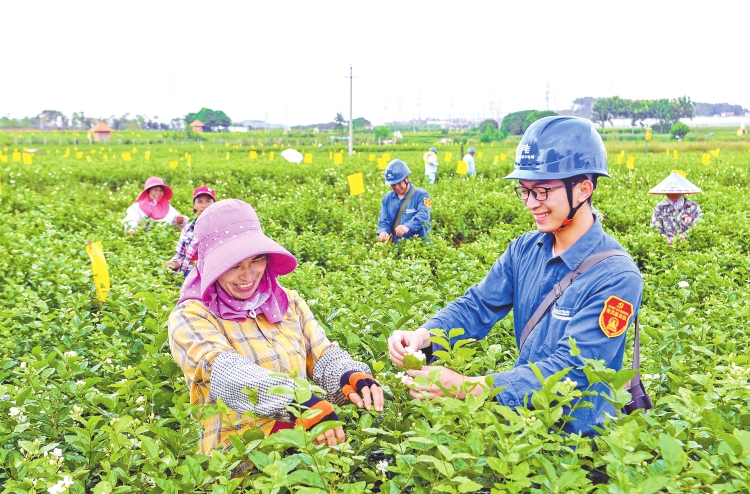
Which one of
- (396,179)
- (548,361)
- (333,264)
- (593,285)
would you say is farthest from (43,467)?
(396,179)

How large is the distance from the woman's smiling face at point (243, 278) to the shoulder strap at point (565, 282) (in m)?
0.97

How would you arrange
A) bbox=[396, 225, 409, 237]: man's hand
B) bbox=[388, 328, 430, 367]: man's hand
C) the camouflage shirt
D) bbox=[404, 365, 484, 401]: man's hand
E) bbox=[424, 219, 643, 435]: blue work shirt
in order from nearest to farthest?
bbox=[404, 365, 484, 401]: man's hand, bbox=[424, 219, 643, 435]: blue work shirt, bbox=[388, 328, 430, 367]: man's hand, bbox=[396, 225, 409, 237]: man's hand, the camouflage shirt

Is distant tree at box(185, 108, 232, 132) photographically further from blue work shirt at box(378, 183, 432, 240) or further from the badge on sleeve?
the badge on sleeve

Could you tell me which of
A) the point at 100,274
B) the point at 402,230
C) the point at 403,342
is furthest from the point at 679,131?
the point at 403,342

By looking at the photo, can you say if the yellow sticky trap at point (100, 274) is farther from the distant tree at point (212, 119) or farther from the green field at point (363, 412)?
the distant tree at point (212, 119)

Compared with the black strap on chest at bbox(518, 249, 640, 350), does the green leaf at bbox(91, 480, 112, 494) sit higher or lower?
lower

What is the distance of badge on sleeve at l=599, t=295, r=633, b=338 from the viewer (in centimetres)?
199

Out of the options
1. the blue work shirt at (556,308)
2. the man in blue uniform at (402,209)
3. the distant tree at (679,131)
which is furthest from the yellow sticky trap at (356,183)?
the distant tree at (679,131)

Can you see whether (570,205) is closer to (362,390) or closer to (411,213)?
(362,390)

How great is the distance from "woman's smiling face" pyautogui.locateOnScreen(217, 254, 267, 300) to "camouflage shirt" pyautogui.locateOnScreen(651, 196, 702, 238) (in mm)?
6173

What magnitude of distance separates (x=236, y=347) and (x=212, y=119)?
271 feet

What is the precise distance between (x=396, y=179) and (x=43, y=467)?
5.71 metres

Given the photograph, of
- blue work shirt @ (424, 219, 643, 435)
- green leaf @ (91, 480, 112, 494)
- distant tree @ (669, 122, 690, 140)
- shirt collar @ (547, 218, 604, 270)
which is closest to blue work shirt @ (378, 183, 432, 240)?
blue work shirt @ (424, 219, 643, 435)

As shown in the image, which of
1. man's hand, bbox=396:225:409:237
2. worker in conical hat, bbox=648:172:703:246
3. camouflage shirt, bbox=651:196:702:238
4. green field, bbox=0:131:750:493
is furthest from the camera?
camouflage shirt, bbox=651:196:702:238
